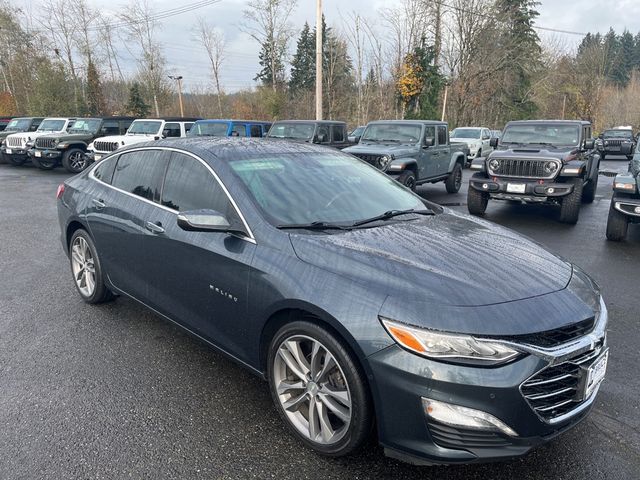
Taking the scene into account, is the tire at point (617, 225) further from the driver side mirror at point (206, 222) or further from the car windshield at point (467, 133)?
the car windshield at point (467, 133)

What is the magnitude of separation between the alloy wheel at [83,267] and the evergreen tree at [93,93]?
35.4m

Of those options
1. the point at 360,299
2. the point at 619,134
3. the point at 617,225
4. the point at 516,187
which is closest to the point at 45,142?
the point at 516,187

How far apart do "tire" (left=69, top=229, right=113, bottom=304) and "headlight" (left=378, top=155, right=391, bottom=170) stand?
6767mm

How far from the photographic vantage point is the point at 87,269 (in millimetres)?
4477

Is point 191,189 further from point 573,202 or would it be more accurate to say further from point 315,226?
point 573,202

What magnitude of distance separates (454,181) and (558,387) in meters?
11.3

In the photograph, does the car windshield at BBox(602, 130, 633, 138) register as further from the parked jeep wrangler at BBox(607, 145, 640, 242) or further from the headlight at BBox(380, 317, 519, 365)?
the headlight at BBox(380, 317, 519, 365)

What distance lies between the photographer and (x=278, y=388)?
8.75 feet

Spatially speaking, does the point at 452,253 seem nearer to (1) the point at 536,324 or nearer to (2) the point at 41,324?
(1) the point at 536,324

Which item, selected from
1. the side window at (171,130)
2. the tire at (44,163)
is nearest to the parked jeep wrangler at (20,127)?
the tire at (44,163)

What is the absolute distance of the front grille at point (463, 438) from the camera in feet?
6.66

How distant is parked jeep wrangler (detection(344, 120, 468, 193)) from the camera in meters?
10.2

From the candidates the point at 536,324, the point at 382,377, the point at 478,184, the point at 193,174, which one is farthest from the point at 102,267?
the point at 478,184

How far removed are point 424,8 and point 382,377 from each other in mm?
37113
